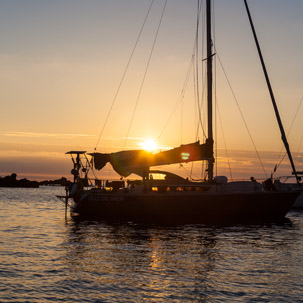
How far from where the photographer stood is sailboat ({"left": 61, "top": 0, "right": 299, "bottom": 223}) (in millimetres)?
35000

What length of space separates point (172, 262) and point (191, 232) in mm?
10639

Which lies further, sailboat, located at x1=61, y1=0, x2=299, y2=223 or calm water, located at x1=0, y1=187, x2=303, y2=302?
sailboat, located at x1=61, y1=0, x2=299, y2=223

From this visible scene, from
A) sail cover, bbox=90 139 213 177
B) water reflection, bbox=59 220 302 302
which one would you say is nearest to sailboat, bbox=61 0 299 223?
sail cover, bbox=90 139 213 177

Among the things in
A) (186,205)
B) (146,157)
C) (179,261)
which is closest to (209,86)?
(146,157)

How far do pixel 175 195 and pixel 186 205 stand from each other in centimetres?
115

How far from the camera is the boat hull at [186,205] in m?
35.0

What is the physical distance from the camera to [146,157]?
35594 millimetres

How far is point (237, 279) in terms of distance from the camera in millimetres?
14789

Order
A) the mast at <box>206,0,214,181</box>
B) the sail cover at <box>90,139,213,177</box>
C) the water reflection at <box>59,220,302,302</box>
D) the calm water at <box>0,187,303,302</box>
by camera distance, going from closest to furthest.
A: 1. the calm water at <box>0,187,303,302</box>
2. the water reflection at <box>59,220,302,302</box>
3. the sail cover at <box>90,139,213,177</box>
4. the mast at <box>206,0,214,181</box>

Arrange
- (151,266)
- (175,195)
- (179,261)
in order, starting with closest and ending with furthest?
1. (151,266)
2. (179,261)
3. (175,195)

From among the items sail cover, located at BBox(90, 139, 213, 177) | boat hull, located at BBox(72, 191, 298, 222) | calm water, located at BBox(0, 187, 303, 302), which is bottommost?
calm water, located at BBox(0, 187, 303, 302)

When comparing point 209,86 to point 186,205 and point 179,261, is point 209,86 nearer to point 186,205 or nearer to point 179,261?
point 186,205

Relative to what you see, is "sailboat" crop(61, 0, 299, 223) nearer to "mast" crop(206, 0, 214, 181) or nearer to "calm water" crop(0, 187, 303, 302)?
"mast" crop(206, 0, 214, 181)

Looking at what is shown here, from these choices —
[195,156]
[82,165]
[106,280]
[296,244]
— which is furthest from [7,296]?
[82,165]
